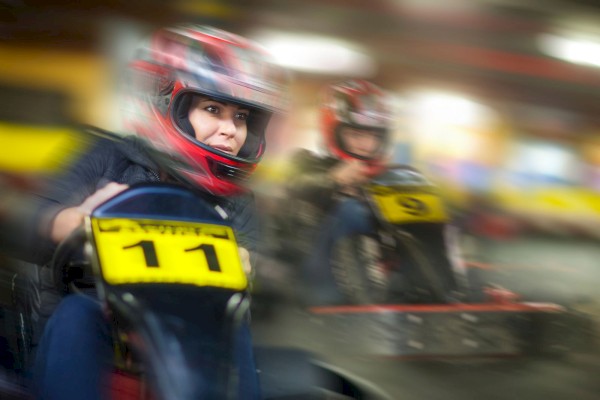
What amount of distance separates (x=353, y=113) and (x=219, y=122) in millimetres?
465

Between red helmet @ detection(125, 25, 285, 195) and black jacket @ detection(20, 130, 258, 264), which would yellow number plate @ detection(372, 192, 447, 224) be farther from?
black jacket @ detection(20, 130, 258, 264)

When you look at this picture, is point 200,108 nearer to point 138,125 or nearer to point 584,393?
point 138,125

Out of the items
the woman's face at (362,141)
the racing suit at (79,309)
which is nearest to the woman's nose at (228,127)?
the racing suit at (79,309)

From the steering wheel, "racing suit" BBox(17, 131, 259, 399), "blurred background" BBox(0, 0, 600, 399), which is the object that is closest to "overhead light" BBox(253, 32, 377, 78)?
"blurred background" BBox(0, 0, 600, 399)

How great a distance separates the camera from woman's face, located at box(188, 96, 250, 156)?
1.13 metres

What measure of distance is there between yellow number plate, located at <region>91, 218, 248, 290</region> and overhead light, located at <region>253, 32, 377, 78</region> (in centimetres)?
43

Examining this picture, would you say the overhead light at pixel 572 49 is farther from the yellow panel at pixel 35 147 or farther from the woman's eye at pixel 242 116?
the yellow panel at pixel 35 147

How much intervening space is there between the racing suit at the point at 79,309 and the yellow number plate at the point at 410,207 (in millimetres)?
500

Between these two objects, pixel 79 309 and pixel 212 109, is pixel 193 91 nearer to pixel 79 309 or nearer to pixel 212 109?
pixel 212 109

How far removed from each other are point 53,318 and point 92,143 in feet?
0.98

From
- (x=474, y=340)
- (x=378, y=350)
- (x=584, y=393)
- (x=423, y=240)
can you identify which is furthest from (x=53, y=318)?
(x=584, y=393)

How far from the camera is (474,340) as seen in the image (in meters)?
1.60

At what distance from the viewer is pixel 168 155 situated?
43.9 inches

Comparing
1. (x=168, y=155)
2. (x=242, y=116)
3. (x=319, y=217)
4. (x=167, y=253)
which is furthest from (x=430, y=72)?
(x=167, y=253)
